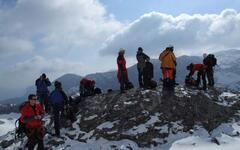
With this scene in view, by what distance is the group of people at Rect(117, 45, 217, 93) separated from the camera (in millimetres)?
22312

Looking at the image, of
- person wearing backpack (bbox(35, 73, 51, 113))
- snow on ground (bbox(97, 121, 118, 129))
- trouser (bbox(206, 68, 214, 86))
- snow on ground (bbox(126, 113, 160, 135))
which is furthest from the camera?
person wearing backpack (bbox(35, 73, 51, 113))

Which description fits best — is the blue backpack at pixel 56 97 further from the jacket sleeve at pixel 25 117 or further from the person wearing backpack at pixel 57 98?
the jacket sleeve at pixel 25 117

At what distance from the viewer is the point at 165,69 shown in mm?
22328

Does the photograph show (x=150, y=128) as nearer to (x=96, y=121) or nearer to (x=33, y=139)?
(x=96, y=121)

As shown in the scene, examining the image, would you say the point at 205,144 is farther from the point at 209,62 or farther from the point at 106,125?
the point at 209,62

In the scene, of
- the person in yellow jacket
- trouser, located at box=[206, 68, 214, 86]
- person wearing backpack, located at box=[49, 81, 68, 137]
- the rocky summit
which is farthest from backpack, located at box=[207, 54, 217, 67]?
person wearing backpack, located at box=[49, 81, 68, 137]

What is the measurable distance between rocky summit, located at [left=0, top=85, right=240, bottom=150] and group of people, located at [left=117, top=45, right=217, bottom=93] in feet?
2.27

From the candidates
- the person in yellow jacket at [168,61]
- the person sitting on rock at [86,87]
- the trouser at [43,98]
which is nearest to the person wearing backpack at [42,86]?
the trouser at [43,98]

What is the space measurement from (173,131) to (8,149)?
9235 mm

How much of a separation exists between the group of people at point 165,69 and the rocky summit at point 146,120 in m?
0.69

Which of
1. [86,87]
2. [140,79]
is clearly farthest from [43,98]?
[140,79]

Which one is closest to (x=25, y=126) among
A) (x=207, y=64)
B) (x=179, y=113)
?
(x=179, y=113)

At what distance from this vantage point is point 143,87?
79.2 feet

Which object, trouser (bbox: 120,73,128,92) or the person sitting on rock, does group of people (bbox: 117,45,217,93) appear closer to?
trouser (bbox: 120,73,128,92)
